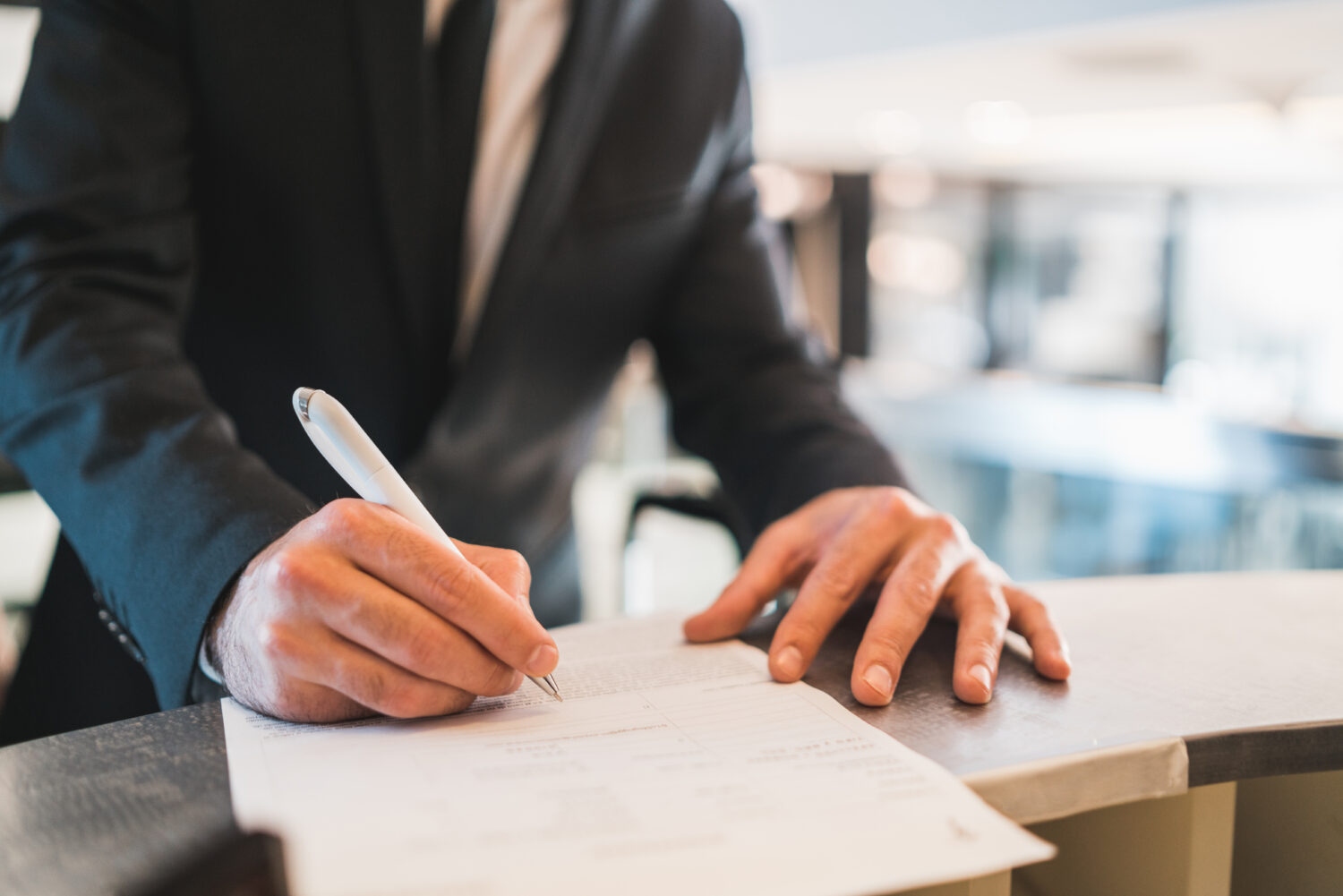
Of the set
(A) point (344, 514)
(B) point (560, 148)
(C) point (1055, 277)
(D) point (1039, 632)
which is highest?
(B) point (560, 148)

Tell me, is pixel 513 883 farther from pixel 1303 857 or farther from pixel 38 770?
pixel 1303 857

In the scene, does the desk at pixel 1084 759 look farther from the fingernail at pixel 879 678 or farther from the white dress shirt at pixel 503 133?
the white dress shirt at pixel 503 133

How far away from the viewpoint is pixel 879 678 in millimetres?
542

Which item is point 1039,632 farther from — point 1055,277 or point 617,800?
point 1055,277

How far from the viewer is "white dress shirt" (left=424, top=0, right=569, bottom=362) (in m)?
0.93

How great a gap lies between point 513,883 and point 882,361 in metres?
4.86

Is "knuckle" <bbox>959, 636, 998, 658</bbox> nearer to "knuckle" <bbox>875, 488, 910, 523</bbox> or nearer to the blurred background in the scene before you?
"knuckle" <bbox>875, 488, 910, 523</bbox>

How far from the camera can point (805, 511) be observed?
0.74 metres

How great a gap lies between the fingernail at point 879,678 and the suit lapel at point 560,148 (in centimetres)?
50

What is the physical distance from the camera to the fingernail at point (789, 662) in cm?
57

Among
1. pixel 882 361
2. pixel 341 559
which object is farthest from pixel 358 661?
pixel 882 361

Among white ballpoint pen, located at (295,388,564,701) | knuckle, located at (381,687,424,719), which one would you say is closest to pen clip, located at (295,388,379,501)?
white ballpoint pen, located at (295,388,564,701)

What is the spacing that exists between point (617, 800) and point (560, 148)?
2.17 feet

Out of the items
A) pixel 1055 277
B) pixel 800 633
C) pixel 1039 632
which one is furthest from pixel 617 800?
pixel 1055 277
